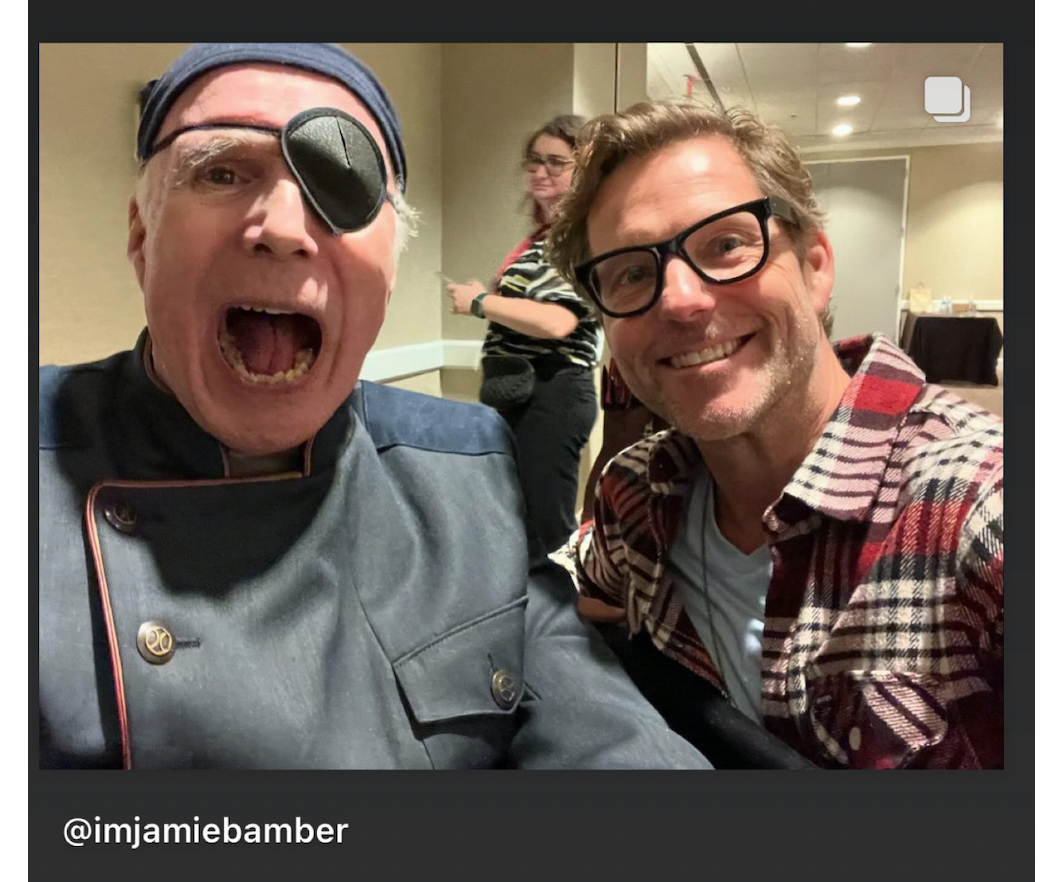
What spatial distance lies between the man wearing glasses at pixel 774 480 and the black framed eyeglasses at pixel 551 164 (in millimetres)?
118

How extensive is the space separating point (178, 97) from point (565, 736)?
29.4 inches

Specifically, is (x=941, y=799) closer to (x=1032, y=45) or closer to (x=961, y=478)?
(x=961, y=478)

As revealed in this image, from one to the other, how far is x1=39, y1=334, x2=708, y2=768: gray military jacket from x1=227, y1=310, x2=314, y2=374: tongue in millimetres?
86

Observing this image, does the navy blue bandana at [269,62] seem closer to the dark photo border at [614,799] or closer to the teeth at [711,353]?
the dark photo border at [614,799]

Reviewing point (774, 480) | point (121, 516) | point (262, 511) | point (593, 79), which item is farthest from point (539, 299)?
point (121, 516)

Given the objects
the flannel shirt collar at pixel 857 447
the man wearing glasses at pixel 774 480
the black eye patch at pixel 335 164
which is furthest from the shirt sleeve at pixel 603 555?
the black eye patch at pixel 335 164

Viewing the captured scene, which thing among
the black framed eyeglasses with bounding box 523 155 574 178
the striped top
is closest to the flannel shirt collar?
the striped top

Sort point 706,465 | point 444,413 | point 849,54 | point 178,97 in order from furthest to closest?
point 706,465 → point 444,413 → point 849,54 → point 178,97

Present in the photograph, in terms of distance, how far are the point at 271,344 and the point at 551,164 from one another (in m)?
0.56

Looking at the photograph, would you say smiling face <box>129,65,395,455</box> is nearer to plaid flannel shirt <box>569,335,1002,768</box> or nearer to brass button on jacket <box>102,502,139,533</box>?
brass button on jacket <box>102,502,139,533</box>

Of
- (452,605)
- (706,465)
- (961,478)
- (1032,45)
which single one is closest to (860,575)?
(961,478)

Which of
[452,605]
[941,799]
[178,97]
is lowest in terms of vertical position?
[941,799]

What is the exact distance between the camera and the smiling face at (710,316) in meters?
0.83

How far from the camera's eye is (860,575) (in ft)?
2.50
